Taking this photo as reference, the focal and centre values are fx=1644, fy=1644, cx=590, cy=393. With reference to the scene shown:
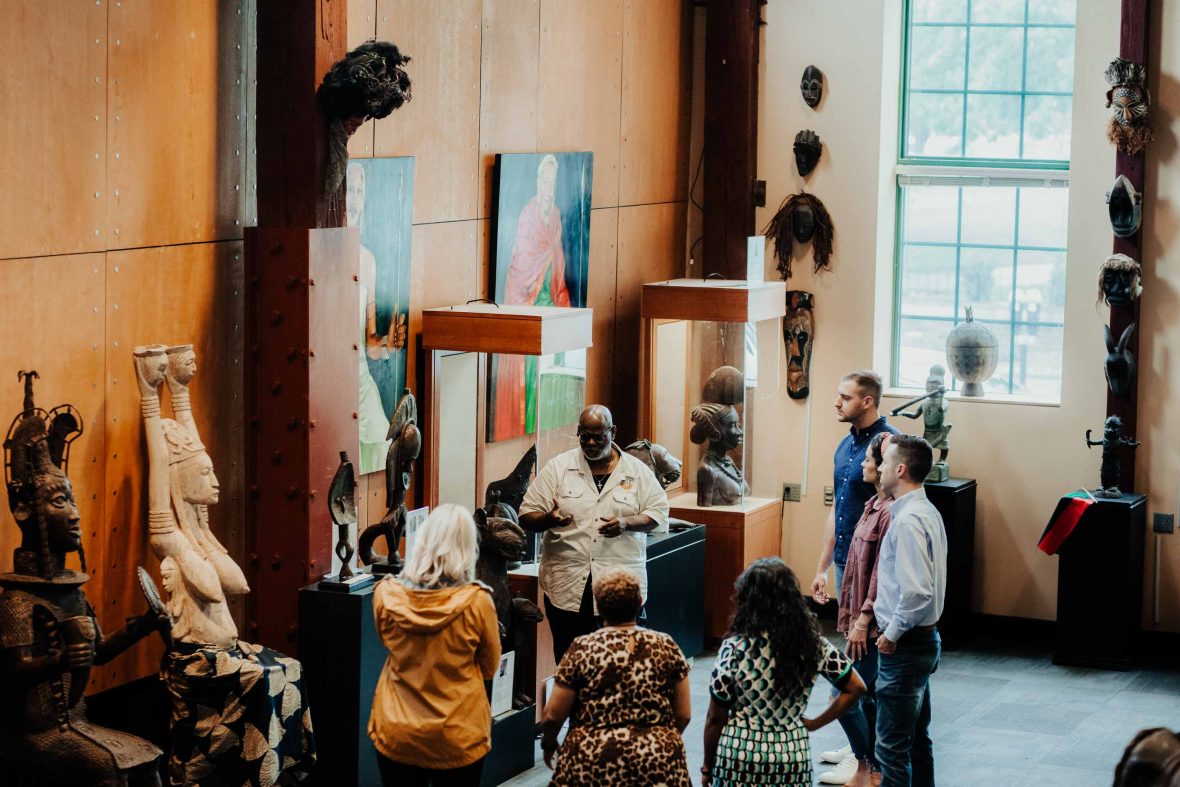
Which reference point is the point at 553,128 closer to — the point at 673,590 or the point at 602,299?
the point at 602,299

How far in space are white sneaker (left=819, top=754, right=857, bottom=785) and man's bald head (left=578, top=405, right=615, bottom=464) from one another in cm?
157

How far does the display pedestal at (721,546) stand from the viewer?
358 inches

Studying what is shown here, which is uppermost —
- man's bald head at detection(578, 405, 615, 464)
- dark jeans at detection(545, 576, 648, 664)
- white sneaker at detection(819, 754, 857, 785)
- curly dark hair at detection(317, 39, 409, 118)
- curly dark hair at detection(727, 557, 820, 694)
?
curly dark hair at detection(317, 39, 409, 118)

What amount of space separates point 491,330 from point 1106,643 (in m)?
3.95

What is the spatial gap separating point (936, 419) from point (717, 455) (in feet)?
4.32

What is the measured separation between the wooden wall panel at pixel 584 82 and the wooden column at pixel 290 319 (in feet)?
7.78

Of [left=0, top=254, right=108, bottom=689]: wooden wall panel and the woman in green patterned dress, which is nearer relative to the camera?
the woman in green patterned dress

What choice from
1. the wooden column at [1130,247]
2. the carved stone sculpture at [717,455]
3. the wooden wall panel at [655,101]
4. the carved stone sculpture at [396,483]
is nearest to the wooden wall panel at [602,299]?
the wooden wall panel at [655,101]

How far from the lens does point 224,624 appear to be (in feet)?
18.1

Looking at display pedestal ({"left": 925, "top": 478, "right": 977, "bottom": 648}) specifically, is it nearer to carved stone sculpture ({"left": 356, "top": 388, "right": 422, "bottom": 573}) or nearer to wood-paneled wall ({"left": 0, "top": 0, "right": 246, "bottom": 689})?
carved stone sculpture ({"left": 356, "top": 388, "right": 422, "bottom": 573})

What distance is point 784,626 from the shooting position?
4.67 m

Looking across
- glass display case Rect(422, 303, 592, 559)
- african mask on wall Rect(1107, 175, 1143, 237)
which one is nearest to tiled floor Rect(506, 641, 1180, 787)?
glass display case Rect(422, 303, 592, 559)

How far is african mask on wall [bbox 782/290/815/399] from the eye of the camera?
9.91 m

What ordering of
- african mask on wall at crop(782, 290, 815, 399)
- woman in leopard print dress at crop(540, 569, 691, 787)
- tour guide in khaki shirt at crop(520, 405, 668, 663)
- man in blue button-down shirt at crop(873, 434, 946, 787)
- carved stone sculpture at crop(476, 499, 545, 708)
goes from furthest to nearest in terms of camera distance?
african mask on wall at crop(782, 290, 815, 399) → tour guide in khaki shirt at crop(520, 405, 668, 663) → carved stone sculpture at crop(476, 499, 545, 708) → man in blue button-down shirt at crop(873, 434, 946, 787) → woman in leopard print dress at crop(540, 569, 691, 787)
